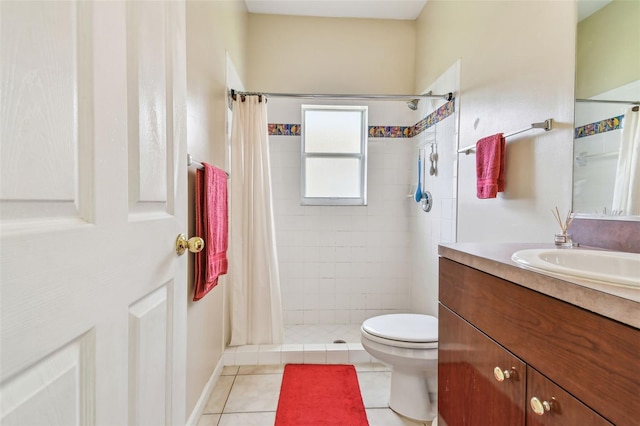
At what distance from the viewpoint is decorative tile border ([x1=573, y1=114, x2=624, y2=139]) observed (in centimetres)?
95

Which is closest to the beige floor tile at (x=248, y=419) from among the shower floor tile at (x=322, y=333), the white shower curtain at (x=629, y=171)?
the shower floor tile at (x=322, y=333)

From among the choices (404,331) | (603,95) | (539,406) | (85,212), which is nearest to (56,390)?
(85,212)

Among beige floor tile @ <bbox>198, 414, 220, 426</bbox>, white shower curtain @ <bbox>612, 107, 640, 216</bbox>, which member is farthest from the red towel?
white shower curtain @ <bbox>612, 107, 640, 216</bbox>

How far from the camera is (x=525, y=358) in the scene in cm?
66

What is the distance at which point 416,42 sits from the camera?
264cm

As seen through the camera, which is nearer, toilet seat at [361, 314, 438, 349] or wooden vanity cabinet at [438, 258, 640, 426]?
wooden vanity cabinet at [438, 258, 640, 426]

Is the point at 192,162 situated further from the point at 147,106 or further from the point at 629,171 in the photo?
the point at 629,171

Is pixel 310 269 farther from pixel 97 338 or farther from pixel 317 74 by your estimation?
pixel 97 338

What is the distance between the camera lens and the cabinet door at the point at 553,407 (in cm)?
52

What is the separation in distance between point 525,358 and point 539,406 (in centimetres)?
9

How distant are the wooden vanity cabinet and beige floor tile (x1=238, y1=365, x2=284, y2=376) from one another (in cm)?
117

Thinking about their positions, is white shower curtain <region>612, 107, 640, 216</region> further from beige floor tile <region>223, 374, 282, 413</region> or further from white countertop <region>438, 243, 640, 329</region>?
beige floor tile <region>223, 374, 282, 413</region>

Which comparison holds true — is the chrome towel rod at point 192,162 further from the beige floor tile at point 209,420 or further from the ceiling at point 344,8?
the ceiling at point 344,8

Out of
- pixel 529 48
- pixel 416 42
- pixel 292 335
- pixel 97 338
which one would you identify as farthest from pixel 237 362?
pixel 416 42
